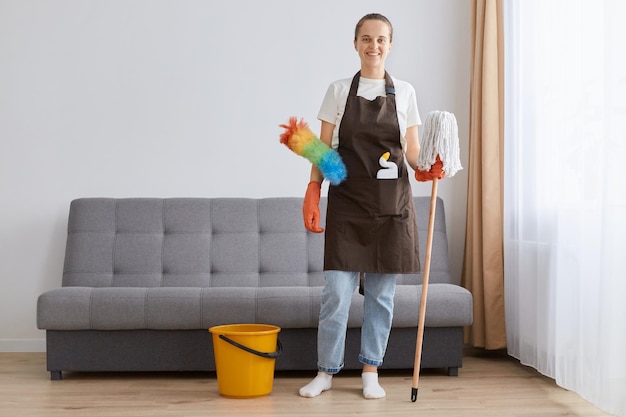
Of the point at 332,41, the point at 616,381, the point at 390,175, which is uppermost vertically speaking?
the point at 332,41

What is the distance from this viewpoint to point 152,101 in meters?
3.91

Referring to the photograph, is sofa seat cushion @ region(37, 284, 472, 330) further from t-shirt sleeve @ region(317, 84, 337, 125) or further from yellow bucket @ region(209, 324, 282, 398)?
t-shirt sleeve @ region(317, 84, 337, 125)

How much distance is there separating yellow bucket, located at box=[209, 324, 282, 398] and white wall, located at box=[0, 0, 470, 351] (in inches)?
50.8

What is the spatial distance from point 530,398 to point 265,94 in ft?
6.78

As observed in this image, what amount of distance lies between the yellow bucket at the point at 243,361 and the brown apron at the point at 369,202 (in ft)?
1.28

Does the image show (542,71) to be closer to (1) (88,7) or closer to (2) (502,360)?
(2) (502,360)

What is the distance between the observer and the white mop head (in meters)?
2.60

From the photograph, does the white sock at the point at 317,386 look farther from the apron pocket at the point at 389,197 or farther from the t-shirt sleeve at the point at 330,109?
the t-shirt sleeve at the point at 330,109

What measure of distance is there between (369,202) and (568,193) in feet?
2.39

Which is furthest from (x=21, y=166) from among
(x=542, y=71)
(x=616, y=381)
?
(x=616, y=381)

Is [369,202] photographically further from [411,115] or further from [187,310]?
[187,310]

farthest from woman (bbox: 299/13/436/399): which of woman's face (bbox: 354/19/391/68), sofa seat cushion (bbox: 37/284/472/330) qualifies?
sofa seat cushion (bbox: 37/284/472/330)

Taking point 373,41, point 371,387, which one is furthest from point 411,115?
point 371,387

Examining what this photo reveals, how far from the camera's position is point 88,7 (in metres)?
3.90
